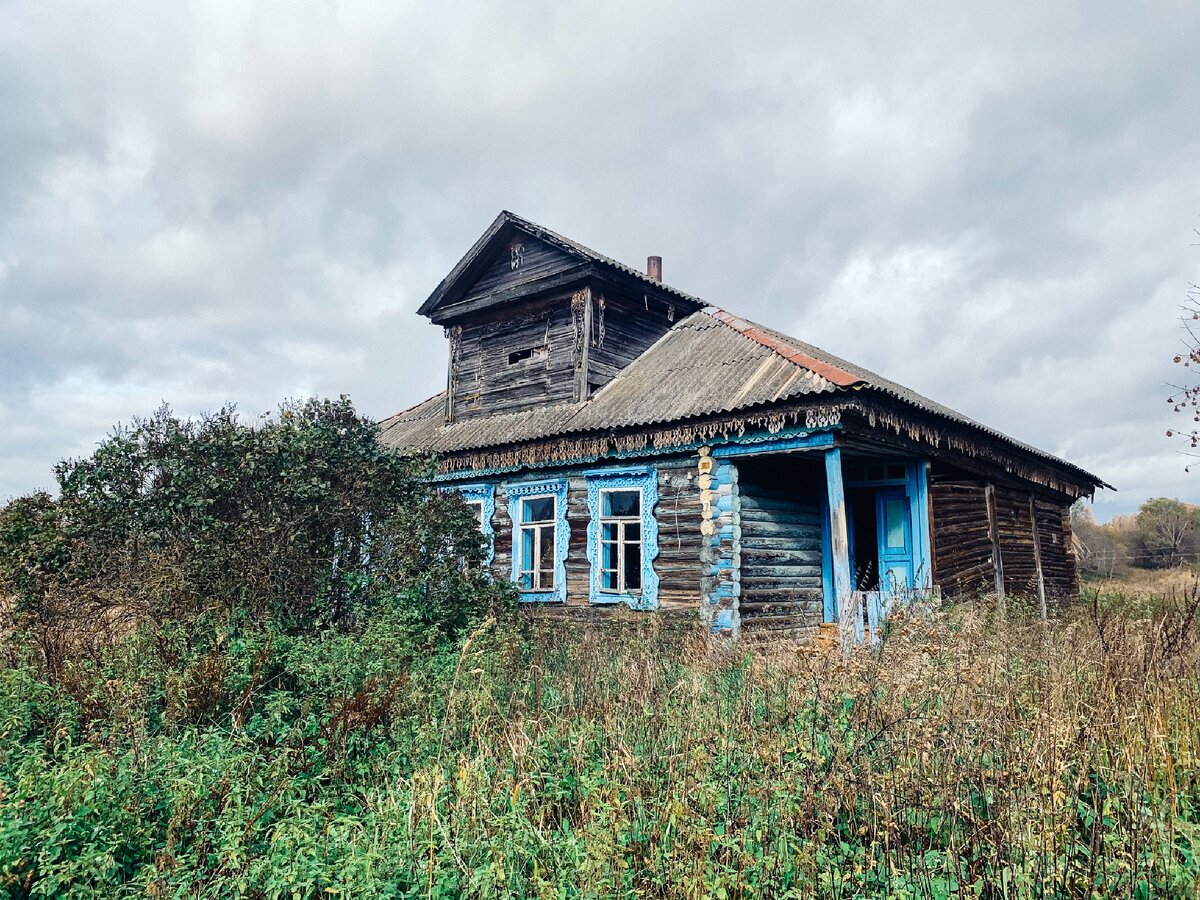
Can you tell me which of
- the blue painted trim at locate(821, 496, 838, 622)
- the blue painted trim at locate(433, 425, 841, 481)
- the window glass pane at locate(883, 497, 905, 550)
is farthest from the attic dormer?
the window glass pane at locate(883, 497, 905, 550)

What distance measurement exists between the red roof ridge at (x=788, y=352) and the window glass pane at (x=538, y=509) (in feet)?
15.7

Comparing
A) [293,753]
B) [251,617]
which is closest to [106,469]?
[251,617]

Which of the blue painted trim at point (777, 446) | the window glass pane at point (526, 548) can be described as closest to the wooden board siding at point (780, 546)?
the blue painted trim at point (777, 446)

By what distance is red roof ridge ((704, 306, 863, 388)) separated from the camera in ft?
32.4

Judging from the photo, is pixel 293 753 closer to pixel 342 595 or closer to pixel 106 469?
pixel 342 595

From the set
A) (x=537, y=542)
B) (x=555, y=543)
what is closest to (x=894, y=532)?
(x=555, y=543)

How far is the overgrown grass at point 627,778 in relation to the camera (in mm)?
3439

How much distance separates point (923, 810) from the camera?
377cm

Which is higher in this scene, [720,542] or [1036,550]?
[1036,550]

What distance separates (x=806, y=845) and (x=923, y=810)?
2.35 feet

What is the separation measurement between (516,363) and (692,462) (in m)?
5.30

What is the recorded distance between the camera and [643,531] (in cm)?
1232

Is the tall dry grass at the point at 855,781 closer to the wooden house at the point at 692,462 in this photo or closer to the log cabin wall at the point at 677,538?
the wooden house at the point at 692,462

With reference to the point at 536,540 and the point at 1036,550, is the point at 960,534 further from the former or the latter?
the point at 536,540
